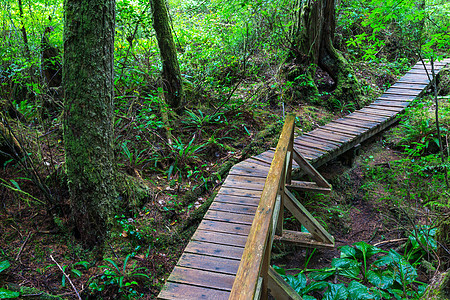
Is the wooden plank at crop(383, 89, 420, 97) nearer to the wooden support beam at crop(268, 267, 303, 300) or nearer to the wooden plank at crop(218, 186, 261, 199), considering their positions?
the wooden plank at crop(218, 186, 261, 199)

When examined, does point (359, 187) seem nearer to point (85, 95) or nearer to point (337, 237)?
→ point (337, 237)

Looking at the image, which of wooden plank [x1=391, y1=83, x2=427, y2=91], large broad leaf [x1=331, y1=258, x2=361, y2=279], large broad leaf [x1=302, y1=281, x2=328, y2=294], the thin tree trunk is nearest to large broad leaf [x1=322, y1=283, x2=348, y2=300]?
large broad leaf [x1=302, y1=281, x2=328, y2=294]

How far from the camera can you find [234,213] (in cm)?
390

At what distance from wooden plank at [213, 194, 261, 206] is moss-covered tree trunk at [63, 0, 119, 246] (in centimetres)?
150

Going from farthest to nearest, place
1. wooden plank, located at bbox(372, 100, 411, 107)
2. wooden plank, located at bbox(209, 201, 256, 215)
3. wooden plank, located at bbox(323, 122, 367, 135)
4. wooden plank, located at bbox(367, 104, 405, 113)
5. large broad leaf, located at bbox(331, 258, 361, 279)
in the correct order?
wooden plank, located at bbox(372, 100, 411, 107), wooden plank, located at bbox(367, 104, 405, 113), wooden plank, located at bbox(323, 122, 367, 135), large broad leaf, located at bbox(331, 258, 361, 279), wooden plank, located at bbox(209, 201, 256, 215)

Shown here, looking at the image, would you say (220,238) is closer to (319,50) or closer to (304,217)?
(304,217)

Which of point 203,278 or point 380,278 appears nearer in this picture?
point 203,278

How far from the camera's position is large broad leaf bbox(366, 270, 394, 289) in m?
3.97

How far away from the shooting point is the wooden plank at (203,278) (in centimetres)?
279

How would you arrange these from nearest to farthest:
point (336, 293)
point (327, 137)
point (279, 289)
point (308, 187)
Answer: point (279, 289), point (336, 293), point (308, 187), point (327, 137)

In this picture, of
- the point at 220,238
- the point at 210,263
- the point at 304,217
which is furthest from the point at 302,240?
the point at 210,263

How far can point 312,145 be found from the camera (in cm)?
582

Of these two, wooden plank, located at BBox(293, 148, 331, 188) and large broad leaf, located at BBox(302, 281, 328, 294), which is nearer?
large broad leaf, located at BBox(302, 281, 328, 294)

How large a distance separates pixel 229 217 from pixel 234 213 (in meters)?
0.11
